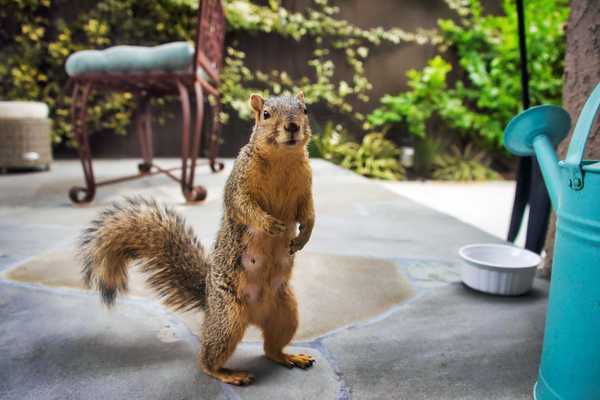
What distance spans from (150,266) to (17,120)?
354 cm

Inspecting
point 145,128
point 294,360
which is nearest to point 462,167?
point 145,128

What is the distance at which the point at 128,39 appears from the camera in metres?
4.65

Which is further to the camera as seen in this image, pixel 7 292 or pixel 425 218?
pixel 425 218

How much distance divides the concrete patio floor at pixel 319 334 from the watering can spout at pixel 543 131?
46cm

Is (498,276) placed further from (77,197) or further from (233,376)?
(77,197)

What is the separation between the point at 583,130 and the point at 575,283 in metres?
0.27

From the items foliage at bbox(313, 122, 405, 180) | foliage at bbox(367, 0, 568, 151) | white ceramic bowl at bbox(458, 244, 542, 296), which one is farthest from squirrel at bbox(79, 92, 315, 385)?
foliage at bbox(367, 0, 568, 151)

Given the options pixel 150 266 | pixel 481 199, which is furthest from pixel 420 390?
pixel 481 199

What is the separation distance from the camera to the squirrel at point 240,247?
81cm

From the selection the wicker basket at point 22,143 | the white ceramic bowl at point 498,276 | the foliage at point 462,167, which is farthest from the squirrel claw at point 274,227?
the foliage at point 462,167

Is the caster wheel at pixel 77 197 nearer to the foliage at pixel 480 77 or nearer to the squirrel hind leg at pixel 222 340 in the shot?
the squirrel hind leg at pixel 222 340

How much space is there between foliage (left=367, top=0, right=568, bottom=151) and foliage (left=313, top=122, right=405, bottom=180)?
296mm

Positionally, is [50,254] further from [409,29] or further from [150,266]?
[409,29]

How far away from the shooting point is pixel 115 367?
36.3 inches
